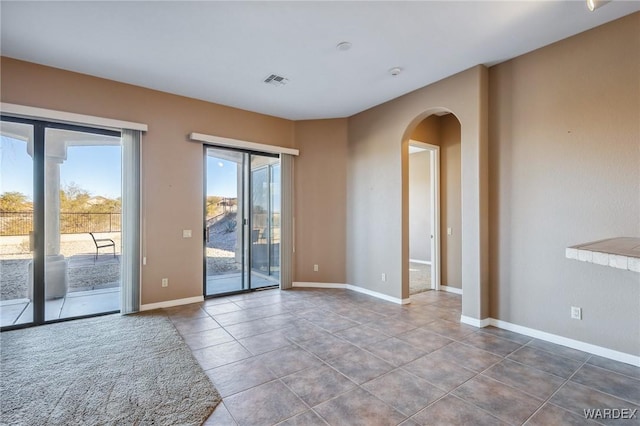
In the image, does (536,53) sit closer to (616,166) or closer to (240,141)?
(616,166)

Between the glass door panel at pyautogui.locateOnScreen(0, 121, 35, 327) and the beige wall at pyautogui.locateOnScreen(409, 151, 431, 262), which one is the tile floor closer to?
the glass door panel at pyautogui.locateOnScreen(0, 121, 35, 327)

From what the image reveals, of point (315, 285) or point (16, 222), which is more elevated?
point (16, 222)

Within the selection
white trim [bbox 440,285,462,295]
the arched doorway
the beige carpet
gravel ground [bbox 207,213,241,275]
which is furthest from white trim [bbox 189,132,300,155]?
white trim [bbox 440,285,462,295]

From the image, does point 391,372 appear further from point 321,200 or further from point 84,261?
point 84,261

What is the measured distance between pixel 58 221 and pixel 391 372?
4240mm

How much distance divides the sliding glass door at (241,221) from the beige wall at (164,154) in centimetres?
26

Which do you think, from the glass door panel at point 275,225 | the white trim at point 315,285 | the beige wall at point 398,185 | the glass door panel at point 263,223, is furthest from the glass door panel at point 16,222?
the beige wall at point 398,185

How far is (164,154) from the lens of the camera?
4.36m

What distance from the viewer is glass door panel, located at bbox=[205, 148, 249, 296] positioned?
4.88 m

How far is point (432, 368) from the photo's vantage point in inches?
102

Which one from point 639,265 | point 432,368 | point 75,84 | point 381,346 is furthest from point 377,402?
point 75,84

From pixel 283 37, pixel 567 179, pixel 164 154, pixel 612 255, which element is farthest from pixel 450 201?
pixel 164 154

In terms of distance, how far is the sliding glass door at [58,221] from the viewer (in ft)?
11.5

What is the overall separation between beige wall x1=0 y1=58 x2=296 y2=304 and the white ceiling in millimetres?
232
